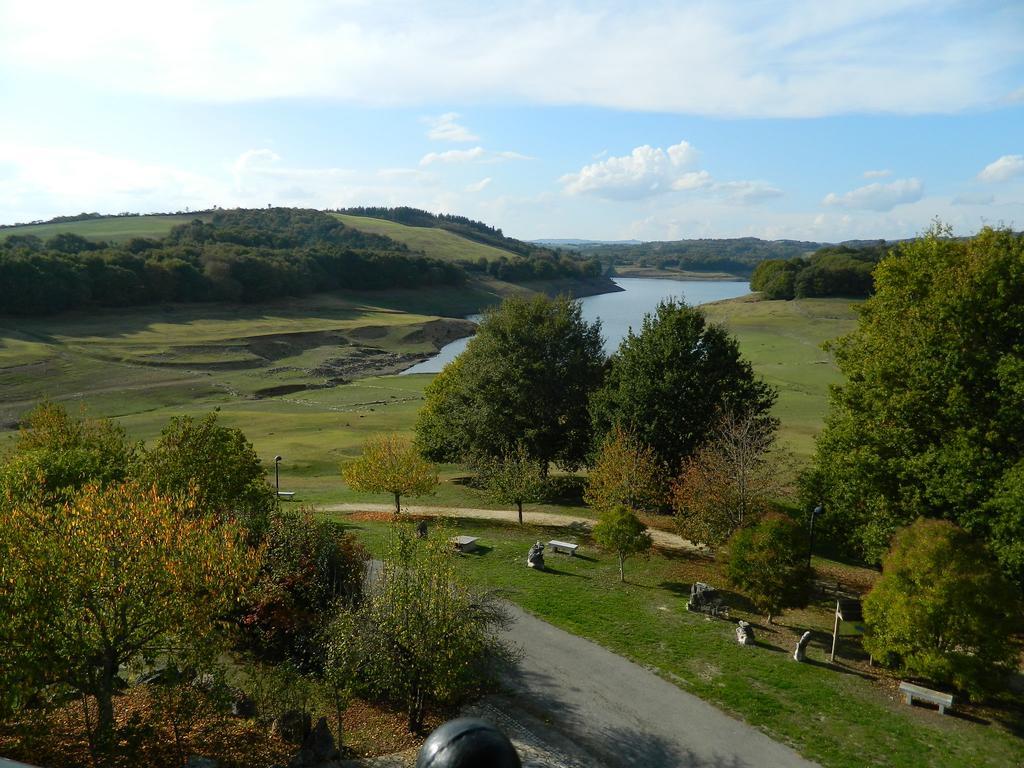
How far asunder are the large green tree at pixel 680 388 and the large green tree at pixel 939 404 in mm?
7308

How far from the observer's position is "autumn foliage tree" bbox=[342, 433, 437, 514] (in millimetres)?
30250

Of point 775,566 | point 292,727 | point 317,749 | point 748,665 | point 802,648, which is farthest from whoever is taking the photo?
point 775,566

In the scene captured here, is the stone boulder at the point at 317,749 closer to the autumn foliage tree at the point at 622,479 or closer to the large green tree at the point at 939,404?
the autumn foliage tree at the point at 622,479

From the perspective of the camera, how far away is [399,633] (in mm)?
13469

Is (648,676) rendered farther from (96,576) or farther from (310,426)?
(310,426)

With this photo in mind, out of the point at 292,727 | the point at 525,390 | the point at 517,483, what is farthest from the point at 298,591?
the point at 525,390

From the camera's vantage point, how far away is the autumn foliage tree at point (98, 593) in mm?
11242

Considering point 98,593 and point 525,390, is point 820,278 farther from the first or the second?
point 98,593

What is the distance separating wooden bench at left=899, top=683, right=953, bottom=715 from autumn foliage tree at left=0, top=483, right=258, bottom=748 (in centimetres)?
1464

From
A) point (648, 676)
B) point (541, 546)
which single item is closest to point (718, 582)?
point (541, 546)

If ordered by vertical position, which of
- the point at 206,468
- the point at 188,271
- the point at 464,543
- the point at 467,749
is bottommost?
the point at 464,543

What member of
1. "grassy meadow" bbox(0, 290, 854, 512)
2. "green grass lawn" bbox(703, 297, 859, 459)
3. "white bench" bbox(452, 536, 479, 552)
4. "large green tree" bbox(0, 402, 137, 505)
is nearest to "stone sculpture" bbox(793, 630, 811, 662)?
"white bench" bbox(452, 536, 479, 552)

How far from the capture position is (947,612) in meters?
15.5

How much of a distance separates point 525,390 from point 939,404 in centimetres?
1941
